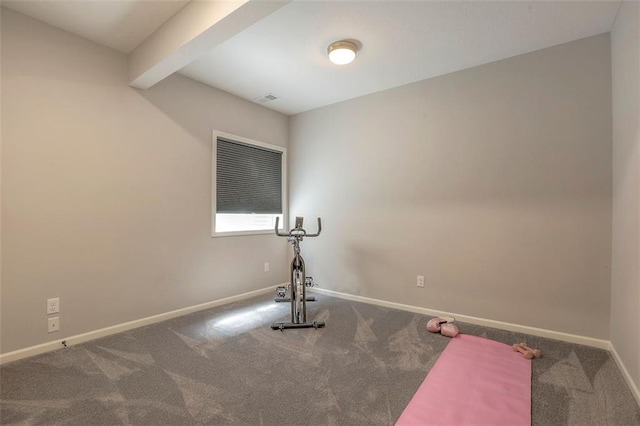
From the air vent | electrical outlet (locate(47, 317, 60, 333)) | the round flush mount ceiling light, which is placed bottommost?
electrical outlet (locate(47, 317, 60, 333))

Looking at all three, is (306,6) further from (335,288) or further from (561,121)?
(335,288)

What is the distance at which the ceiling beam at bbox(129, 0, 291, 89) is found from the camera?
1.84 meters

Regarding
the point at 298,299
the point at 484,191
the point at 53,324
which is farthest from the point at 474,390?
the point at 53,324

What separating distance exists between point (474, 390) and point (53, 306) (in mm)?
3224

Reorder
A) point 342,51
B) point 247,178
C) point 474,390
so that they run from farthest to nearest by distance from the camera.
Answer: point 247,178, point 342,51, point 474,390

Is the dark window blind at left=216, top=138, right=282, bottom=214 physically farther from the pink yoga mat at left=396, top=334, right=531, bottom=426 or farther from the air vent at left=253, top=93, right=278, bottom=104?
the pink yoga mat at left=396, top=334, right=531, bottom=426

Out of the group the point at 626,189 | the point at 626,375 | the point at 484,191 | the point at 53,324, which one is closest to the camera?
the point at 626,375

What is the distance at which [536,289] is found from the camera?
2725 millimetres

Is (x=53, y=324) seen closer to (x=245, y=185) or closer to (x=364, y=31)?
(x=245, y=185)

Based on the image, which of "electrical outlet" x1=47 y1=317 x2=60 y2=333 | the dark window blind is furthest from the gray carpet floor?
the dark window blind

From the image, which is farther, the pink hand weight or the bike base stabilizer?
the bike base stabilizer

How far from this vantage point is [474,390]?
6.12 ft

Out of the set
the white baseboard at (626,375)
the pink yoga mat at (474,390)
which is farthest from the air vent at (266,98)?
the white baseboard at (626,375)

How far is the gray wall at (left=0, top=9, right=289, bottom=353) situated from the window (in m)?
0.15
